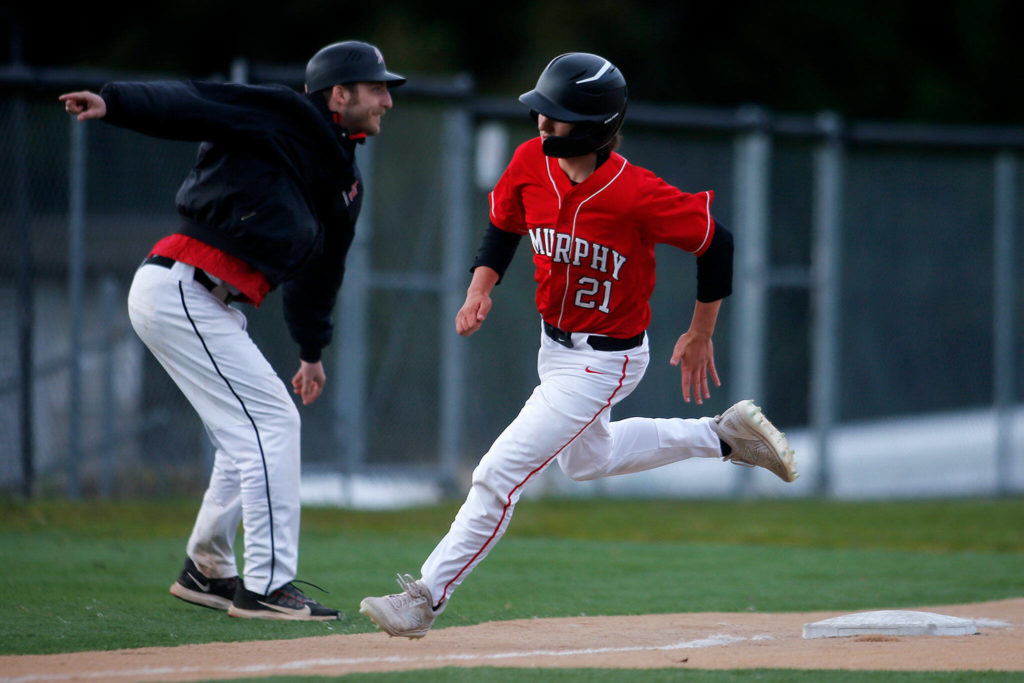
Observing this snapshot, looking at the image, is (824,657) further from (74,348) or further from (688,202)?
(74,348)

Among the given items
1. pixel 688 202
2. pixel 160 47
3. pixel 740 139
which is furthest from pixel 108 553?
pixel 160 47

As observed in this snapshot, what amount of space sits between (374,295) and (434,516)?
2.16 meters

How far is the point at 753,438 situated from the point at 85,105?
275 centimetres

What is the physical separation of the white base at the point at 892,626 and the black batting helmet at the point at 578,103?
1.90 m

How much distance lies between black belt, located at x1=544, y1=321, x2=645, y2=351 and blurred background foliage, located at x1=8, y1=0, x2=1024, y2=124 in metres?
19.3

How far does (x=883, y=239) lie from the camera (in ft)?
40.2

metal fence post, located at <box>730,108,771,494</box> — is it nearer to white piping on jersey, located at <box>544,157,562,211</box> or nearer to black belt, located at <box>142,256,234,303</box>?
white piping on jersey, located at <box>544,157,562,211</box>

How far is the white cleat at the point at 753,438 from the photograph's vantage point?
512 cm

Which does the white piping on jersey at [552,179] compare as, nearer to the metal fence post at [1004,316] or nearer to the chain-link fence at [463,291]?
the chain-link fence at [463,291]

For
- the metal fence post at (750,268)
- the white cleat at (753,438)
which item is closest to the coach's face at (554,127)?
the white cleat at (753,438)

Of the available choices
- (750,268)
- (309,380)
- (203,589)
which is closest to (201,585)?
(203,589)

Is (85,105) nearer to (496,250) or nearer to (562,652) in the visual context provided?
(496,250)

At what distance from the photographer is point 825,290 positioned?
453 inches

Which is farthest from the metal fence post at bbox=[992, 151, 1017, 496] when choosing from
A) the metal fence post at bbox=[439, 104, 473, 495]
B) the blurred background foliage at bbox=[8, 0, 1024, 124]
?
the blurred background foliage at bbox=[8, 0, 1024, 124]
